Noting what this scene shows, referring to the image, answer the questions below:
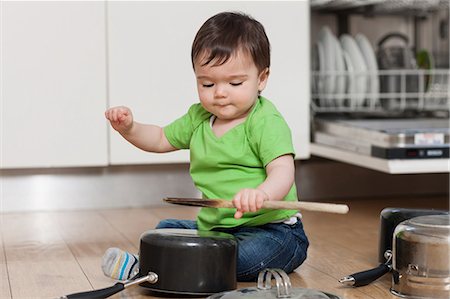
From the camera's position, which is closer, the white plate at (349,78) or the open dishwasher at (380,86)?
the open dishwasher at (380,86)

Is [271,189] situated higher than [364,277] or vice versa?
[271,189]

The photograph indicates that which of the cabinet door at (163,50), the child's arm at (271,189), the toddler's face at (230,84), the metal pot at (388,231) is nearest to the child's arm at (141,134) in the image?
the toddler's face at (230,84)

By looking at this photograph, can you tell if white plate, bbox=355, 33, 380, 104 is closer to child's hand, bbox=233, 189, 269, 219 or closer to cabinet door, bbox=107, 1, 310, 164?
cabinet door, bbox=107, 1, 310, 164

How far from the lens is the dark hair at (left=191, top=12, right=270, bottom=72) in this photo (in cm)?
140

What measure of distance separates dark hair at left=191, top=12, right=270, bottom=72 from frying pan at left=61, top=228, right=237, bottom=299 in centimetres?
30

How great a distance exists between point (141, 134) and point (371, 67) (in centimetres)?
113

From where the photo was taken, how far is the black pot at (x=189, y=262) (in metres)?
1.28

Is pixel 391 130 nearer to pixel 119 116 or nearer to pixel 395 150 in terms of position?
pixel 395 150

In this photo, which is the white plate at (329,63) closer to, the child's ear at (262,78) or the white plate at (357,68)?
the white plate at (357,68)

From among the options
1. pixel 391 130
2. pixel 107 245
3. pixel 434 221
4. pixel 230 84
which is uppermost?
pixel 230 84

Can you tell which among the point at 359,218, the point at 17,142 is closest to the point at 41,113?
the point at 17,142

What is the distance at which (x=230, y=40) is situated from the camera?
1.40 m

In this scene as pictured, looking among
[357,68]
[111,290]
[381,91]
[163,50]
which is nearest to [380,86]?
[381,91]

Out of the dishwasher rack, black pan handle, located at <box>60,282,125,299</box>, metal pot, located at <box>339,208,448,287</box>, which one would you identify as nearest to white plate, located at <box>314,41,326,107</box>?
the dishwasher rack
